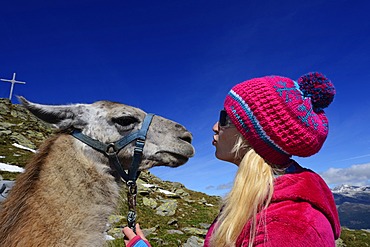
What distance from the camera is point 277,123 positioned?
8.03ft

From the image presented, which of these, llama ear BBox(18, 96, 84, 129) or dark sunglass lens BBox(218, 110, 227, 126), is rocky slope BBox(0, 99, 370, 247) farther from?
dark sunglass lens BBox(218, 110, 227, 126)

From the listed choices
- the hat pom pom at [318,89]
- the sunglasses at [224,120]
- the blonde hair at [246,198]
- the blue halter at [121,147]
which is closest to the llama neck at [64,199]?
the blue halter at [121,147]

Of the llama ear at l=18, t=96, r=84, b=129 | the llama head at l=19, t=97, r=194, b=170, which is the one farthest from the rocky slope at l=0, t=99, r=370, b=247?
the llama head at l=19, t=97, r=194, b=170

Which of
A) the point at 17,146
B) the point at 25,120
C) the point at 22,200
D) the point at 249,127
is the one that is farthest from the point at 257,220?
the point at 25,120

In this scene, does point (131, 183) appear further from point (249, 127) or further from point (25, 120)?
point (25, 120)

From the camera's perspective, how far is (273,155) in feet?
8.20

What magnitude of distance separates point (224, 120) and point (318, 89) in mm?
816

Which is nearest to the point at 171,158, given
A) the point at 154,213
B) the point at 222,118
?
the point at 222,118

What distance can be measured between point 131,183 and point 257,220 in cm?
232

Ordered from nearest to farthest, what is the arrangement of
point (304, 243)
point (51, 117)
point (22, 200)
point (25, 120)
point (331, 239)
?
point (304, 243), point (331, 239), point (22, 200), point (51, 117), point (25, 120)

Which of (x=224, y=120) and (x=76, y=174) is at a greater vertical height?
(x=224, y=120)

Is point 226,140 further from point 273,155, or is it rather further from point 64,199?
point 64,199

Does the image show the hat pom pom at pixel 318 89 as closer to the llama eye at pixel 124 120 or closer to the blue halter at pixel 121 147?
the blue halter at pixel 121 147

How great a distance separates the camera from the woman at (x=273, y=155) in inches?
82.4
